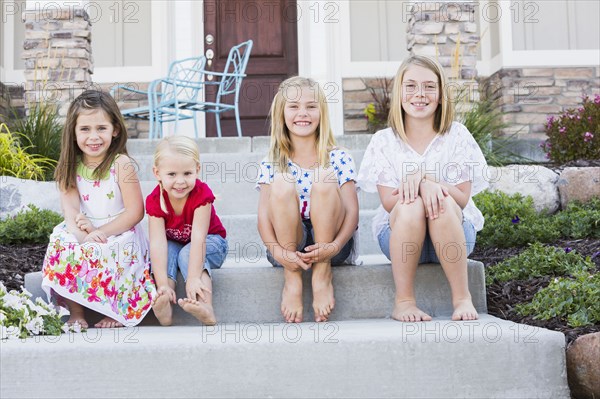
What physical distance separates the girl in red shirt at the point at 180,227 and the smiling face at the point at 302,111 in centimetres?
37

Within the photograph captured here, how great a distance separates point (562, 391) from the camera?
2.06m

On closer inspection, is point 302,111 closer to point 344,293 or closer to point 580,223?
point 344,293

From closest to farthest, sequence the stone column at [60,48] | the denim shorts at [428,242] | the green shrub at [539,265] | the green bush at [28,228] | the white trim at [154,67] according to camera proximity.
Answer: the denim shorts at [428,242] < the green shrub at [539,265] < the green bush at [28,228] < the stone column at [60,48] < the white trim at [154,67]

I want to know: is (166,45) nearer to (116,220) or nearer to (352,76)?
(352,76)

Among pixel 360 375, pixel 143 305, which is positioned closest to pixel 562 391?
pixel 360 375

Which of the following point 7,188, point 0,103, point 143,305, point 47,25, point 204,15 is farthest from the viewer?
point 204,15

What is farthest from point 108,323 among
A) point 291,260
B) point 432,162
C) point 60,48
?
point 60,48

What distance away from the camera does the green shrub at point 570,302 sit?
7.66 feet

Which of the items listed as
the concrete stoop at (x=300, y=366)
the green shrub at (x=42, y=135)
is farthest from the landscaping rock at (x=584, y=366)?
the green shrub at (x=42, y=135)

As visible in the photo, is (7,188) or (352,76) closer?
(7,188)

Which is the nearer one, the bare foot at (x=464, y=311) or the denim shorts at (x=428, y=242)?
the bare foot at (x=464, y=311)

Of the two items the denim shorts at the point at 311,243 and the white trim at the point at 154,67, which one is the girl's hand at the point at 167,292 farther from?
the white trim at the point at 154,67

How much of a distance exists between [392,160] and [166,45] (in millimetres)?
5157

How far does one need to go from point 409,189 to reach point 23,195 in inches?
95.5
